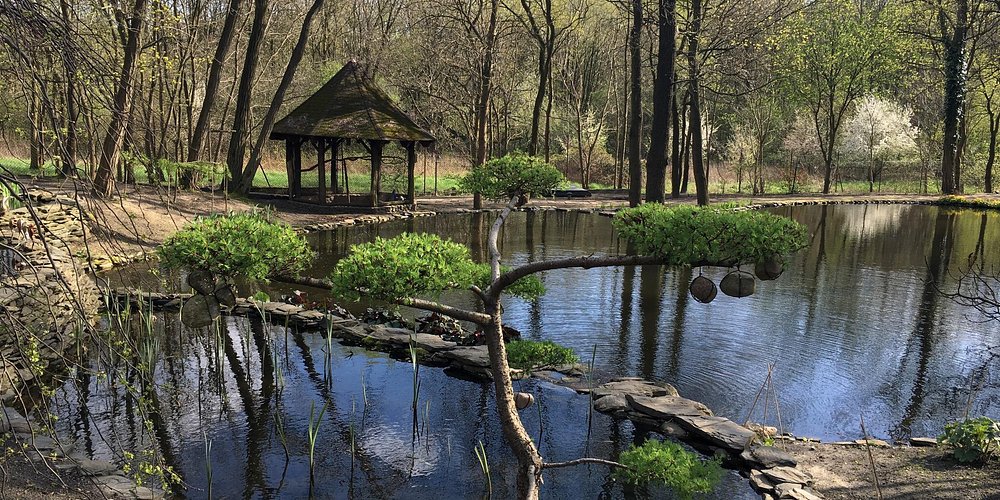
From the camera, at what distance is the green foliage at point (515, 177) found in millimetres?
8156

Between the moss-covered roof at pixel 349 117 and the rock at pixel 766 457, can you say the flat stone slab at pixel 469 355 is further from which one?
the moss-covered roof at pixel 349 117

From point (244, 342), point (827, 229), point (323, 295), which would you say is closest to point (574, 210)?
point (827, 229)

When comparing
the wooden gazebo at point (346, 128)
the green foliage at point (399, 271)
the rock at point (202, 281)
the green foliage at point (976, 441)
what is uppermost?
the wooden gazebo at point (346, 128)

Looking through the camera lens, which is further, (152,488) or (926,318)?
(926,318)

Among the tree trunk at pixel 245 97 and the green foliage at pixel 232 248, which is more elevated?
the tree trunk at pixel 245 97

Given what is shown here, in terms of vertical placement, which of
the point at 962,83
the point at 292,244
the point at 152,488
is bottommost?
the point at 152,488

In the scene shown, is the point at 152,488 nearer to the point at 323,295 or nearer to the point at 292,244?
the point at 292,244

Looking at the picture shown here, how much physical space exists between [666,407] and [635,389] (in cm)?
69

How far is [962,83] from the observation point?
3142 centimetres

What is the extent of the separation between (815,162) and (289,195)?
103ft

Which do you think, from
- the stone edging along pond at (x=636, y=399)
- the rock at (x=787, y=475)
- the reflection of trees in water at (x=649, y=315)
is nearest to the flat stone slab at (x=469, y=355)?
the stone edging along pond at (x=636, y=399)

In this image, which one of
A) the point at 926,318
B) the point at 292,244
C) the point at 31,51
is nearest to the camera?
the point at 31,51

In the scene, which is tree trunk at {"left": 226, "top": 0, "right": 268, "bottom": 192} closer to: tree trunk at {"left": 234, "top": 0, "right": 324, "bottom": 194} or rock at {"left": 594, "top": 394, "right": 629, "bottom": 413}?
tree trunk at {"left": 234, "top": 0, "right": 324, "bottom": 194}

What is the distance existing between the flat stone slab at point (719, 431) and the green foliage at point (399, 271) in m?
2.75
